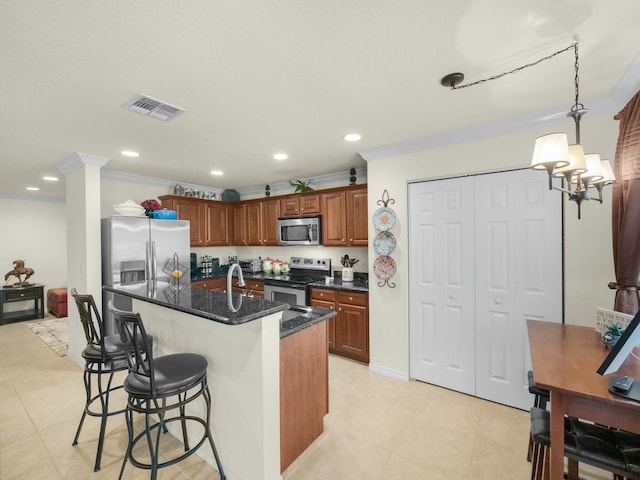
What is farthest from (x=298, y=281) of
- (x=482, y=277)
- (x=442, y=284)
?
(x=482, y=277)

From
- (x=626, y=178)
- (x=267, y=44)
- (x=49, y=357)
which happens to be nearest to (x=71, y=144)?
(x=267, y=44)

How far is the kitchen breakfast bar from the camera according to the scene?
→ 161 centimetres

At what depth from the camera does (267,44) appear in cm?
148

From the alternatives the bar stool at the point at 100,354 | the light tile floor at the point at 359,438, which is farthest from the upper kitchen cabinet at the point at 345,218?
the bar stool at the point at 100,354

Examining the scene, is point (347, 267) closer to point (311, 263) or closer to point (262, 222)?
point (311, 263)

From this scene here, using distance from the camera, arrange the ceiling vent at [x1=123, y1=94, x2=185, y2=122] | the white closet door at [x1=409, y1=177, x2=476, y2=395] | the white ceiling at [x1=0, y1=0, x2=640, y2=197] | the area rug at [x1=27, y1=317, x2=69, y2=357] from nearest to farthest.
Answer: the white ceiling at [x1=0, y1=0, x2=640, y2=197] < the ceiling vent at [x1=123, y1=94, x2=185, y2=122] < the white closet door at [x1=409, y1=177, x2=476, y2=395] < the area rug at [x1=27, y1=317, x2=69, y2=357]

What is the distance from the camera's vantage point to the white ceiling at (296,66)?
1.28 meters

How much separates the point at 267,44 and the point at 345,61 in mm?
442

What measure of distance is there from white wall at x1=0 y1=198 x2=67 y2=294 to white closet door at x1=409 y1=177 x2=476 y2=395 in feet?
25.4

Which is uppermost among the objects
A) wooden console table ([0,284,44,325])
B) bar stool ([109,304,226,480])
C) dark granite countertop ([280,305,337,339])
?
dark granite countertop ([280,305,337,339])

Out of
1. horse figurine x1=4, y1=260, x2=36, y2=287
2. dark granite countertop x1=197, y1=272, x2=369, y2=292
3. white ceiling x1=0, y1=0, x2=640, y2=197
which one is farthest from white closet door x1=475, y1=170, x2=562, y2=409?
horse figurine x1=4, y1=260, x2=36, y2=287

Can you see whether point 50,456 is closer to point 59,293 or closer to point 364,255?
point 364,255

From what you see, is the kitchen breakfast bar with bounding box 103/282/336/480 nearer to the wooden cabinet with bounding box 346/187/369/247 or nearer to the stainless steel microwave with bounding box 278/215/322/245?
the wooden cabinet with bounding box 346/187/369/247

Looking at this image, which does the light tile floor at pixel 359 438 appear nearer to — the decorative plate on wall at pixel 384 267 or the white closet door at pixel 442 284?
the white closet door at pixel 442 284
